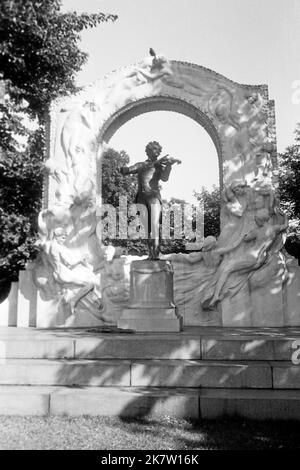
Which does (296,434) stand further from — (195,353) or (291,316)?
(291,316)

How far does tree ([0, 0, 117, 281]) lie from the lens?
45.8 feet

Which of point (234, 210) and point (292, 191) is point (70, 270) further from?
point (292, 191)

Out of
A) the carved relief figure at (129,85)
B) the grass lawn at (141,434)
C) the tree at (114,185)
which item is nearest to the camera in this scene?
the grass lawn at (141,434)

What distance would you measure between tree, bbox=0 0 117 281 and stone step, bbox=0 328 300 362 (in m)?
8.13

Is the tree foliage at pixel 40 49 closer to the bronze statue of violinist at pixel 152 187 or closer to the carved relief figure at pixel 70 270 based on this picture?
the carved relief figure at pixel 70 270

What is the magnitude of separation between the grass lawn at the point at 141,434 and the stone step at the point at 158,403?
137 mm

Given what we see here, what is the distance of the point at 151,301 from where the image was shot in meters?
8.64

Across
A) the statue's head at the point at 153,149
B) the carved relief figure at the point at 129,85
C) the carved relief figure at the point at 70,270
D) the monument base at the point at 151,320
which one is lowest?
the monument base at the point at 151,320

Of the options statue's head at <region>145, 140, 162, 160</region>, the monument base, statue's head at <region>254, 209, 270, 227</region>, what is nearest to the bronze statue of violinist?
statue's head at <region>145, 140, 162, 160</region>

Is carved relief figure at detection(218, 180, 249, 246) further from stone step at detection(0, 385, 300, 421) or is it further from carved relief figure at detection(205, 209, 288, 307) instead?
stone step at detection(0, 385, 300, 421)

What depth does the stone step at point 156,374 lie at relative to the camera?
5879mm

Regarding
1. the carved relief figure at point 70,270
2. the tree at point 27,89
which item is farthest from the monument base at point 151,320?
the tree at point 27,89

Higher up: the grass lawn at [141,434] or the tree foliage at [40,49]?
the tree foliage at [40,49]

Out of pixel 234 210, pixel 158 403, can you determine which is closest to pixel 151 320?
pixel 158 403
